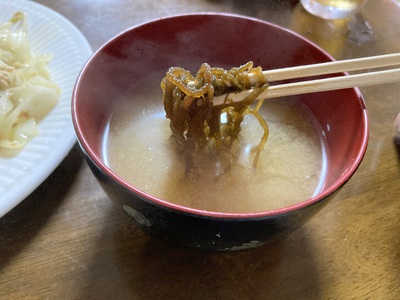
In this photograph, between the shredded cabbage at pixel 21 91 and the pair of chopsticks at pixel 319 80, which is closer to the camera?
the pair of chopsticks at pixel 319 80

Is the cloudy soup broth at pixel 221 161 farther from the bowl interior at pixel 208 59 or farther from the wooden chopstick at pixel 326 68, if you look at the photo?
the wooden chopstick at pixel 326 68

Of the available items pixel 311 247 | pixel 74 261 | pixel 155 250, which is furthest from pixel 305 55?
pixel 74 261

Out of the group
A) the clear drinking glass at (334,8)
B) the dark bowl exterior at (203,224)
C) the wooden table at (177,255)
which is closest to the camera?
the dark bowl exterior at (203,224)

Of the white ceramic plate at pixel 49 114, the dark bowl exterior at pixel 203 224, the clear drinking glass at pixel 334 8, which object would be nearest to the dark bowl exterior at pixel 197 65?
the dark bowl exterior at pixel 203 224

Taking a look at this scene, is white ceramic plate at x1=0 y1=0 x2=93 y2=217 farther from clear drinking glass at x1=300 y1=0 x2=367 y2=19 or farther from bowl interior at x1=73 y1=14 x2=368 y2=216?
clear drinking glass at x1=300 y1=0 x2=367 y2=19

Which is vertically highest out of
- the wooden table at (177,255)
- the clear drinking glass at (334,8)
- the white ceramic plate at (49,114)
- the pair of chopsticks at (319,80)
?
the pair of chopsticks at (319,80)

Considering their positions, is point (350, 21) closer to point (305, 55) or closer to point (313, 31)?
point (313, 31)
